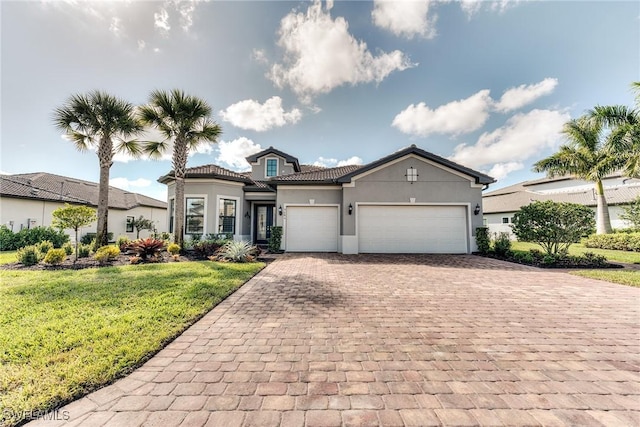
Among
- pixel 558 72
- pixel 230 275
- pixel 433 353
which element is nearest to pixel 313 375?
pixel 433 353

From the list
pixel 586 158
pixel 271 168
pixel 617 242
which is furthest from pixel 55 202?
pixel 586 158

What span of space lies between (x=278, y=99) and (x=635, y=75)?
16.9m

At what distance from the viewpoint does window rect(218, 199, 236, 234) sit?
42.9 ft

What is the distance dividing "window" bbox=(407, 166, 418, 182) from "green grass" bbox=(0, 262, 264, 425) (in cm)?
890

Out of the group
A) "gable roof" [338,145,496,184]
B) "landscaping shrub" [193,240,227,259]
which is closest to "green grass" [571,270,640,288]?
"gable roof" [338,145,496,184]

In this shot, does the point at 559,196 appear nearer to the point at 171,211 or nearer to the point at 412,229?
the point at 412,229

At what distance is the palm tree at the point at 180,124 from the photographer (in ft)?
34.0

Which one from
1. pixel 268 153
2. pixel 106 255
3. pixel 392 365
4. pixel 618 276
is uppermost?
pixel 268 153

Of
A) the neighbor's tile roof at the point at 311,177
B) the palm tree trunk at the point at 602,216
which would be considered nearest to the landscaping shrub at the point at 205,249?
the neighbor's tile roof at the point at 311,177

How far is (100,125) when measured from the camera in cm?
1075

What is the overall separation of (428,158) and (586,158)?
12.3 m

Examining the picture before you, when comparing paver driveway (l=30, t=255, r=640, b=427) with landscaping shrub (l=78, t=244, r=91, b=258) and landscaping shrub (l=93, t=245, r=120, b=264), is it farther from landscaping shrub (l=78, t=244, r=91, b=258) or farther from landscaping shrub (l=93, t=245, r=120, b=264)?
landscaping shrub (l=78, t=244, r=91, b=258)

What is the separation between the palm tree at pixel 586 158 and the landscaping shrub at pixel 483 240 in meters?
9.90

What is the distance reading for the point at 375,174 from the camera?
11.5 metres
